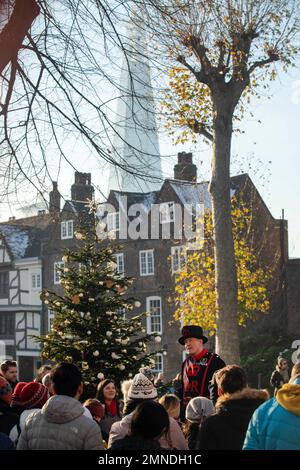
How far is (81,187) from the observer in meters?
8.96

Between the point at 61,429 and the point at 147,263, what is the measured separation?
126 ft

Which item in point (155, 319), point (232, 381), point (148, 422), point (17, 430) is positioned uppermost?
point (232, 381)

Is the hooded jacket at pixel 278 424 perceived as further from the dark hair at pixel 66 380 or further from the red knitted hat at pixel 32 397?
the red knitted hat at pixel 32 397

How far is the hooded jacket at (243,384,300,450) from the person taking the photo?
4230 millimetres

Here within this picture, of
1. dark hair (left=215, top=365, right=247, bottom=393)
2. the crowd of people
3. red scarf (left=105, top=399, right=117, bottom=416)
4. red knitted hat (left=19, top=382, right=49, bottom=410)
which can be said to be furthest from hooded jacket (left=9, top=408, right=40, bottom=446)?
red scarf (left=105, top=399, right=117, bottom=416)

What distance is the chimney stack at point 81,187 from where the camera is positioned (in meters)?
8.40

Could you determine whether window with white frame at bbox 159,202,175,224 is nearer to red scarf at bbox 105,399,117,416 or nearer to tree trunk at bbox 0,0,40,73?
red scarf at bbox 105,399,117,416

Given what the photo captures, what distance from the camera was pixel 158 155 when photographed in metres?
8.03

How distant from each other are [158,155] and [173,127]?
8836mm

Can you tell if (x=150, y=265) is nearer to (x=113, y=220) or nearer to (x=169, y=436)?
(x=113, y=220)

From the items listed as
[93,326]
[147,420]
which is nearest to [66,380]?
[147,420]

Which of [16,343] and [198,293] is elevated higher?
[198,293]
